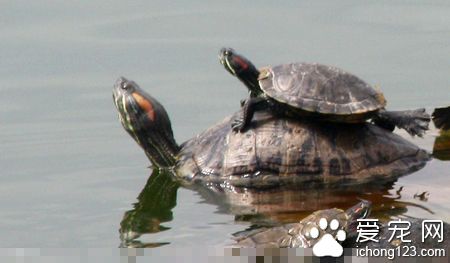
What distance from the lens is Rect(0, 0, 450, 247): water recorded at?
907cm

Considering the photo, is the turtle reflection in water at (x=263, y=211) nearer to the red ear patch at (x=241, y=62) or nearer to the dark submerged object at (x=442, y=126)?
the red ear patch at (x=241, y=62)

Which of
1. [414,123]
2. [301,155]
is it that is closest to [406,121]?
[414,123]

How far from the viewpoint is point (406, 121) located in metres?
9.80

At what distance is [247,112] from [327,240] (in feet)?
8.25

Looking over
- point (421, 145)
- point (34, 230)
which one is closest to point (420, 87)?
point (421, 145)

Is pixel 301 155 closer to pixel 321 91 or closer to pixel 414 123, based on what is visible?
pixel 321 91

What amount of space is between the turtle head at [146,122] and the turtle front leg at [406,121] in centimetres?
160

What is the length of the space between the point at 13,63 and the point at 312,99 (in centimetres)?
465

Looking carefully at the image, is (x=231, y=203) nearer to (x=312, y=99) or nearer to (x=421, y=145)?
(x=312, y=99)

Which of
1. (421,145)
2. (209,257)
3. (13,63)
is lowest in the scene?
(209,257)

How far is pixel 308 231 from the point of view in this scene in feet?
24.2

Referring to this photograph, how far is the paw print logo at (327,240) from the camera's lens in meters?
7.00

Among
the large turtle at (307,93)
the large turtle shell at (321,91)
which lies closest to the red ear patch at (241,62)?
the large turtle at (307,93)

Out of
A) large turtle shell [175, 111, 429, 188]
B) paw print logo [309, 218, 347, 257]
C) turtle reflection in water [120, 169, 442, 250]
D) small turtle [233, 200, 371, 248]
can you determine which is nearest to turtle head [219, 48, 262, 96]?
large turtle shell [175, 111, 429, 188]
